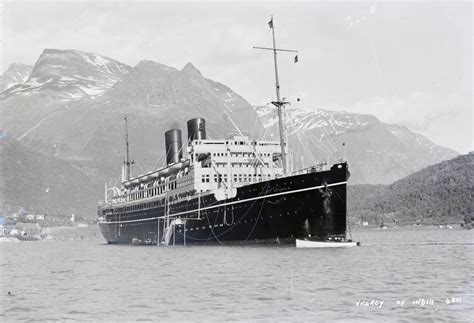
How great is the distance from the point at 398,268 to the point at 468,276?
4699 mm

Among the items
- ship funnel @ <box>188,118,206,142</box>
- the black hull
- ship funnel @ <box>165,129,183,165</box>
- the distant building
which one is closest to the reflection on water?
the black hull

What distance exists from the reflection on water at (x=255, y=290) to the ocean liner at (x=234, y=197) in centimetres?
826

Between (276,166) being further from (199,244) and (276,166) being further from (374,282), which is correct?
(374,282)

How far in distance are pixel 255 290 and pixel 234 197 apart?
2731 cm

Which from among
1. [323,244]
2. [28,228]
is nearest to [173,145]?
[323,244]

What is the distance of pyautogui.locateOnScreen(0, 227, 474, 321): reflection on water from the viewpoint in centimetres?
2194

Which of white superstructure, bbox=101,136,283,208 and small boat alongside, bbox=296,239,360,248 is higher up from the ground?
white superstructure, bbox=101,136,283,208

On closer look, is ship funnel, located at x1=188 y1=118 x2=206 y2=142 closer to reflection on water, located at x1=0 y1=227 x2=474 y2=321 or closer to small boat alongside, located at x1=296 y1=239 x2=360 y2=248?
small boat alongside, located at x1=296 y1=239 x2=360 y2=248

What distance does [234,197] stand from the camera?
177 ft

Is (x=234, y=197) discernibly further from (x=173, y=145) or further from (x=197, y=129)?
(x=173, y=145)

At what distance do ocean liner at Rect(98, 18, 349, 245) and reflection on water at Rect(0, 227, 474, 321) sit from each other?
8258mm

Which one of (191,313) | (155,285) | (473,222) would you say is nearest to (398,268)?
(155,285)

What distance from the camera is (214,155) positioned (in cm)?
6247

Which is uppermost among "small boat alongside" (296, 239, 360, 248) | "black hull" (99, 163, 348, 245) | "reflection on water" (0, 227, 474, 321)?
"black hull" (99, 163, 348, 245)
